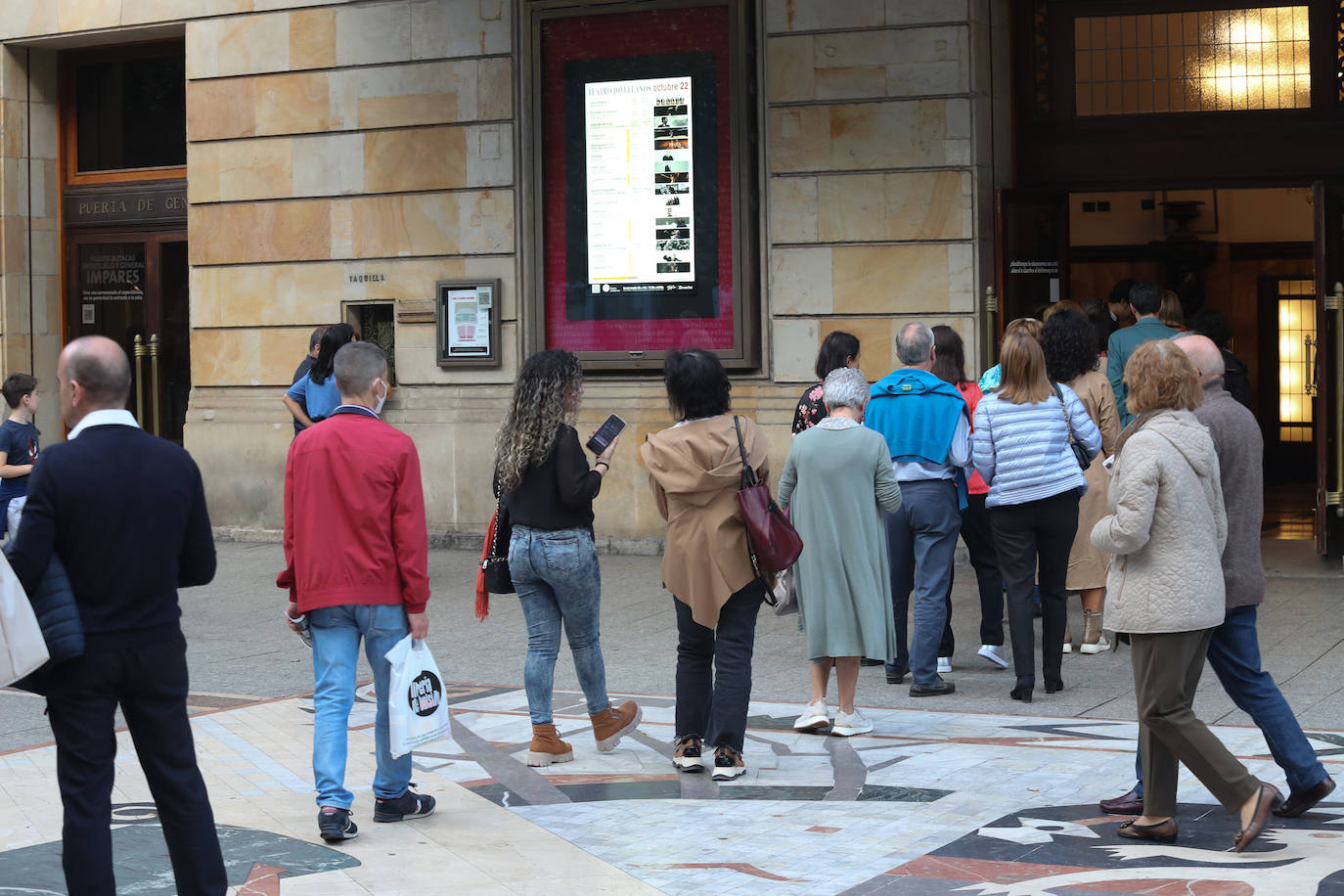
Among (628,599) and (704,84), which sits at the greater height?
(704,84)

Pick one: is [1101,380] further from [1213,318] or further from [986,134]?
[986,134]

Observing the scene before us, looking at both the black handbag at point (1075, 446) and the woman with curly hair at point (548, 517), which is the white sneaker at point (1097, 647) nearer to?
the black handbag at point (1075, 446)

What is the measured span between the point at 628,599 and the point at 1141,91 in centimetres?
578

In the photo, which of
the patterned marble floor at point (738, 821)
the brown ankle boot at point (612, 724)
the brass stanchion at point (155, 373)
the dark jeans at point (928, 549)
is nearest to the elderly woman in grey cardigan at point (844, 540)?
the patterned marble floor at point (738, 821)

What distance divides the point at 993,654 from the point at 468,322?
6.74 m

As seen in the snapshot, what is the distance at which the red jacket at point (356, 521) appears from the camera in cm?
596

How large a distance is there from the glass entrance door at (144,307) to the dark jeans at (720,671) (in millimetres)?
10816

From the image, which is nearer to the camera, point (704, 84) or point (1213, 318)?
point (1213, 318)

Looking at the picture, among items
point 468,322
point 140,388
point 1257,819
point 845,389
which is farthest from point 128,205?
point 1257,819

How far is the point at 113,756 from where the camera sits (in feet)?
15.6

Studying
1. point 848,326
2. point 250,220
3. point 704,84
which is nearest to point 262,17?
point 250,220

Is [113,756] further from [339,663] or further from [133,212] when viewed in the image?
[133,212]

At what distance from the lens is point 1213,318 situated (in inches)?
414

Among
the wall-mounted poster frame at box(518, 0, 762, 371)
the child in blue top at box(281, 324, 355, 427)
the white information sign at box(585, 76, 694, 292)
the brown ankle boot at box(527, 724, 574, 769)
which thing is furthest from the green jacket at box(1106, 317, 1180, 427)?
the brown ankle boot at box(527, 724, 574, 769)
